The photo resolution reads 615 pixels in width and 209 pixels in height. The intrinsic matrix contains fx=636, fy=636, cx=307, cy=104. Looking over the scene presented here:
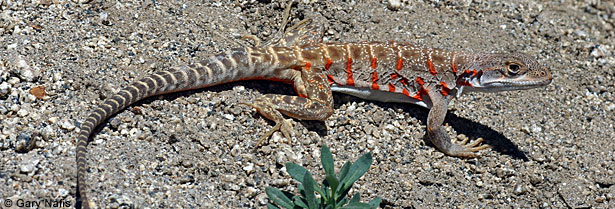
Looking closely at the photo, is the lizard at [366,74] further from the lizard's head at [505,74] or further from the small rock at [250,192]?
the small rock at [250,192]

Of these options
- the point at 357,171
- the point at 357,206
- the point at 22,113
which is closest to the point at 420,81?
the point at 357,171

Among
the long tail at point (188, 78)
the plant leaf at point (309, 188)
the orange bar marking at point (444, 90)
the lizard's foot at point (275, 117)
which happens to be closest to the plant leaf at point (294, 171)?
the plant leaf at point (309, 188)

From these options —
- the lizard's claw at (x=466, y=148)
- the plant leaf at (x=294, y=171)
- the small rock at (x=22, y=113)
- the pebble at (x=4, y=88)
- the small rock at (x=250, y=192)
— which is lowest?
the lizard's claw at (x=466, y=148)

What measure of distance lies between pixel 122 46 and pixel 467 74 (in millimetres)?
3161

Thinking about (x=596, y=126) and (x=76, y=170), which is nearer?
(x=76, y=170)

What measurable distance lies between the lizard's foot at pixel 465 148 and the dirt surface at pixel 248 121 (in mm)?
76

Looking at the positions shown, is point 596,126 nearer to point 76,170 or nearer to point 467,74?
point 467,74

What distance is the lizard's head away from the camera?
582cm

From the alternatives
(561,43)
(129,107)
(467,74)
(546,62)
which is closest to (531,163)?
(467,74)

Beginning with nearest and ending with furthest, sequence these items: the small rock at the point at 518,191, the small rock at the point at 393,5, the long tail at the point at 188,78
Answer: the long tail at the point at 188,78
the small rock at the point at 518,191
the small rock at the point at 393,5

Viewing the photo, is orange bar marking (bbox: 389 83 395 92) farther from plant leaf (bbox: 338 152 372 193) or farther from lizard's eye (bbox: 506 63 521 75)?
plant leaf (bbox: 338 152 372 193)

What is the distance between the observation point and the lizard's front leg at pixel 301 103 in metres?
5.47

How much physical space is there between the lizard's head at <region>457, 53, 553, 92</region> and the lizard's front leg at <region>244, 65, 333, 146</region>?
1.33 m

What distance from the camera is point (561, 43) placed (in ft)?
24.4
